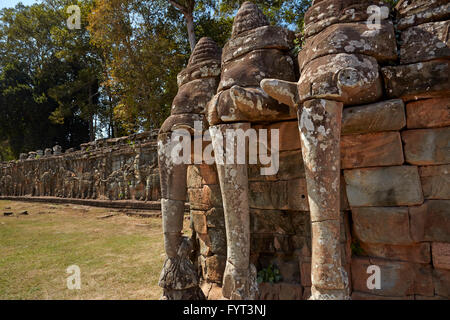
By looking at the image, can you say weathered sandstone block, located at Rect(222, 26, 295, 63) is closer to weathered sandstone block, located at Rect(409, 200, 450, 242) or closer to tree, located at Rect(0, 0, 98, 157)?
weathered sandstone block, located at Rect(409, 200, 450, 242)

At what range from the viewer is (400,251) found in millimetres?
2461

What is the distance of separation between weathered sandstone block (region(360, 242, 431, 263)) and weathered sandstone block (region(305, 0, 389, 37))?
198 cm

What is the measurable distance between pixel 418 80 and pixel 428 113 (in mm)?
303

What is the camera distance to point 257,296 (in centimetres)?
245

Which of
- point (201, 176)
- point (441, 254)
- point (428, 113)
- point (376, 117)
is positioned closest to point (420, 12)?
point (428, 113)

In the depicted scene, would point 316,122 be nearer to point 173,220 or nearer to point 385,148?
point 385,148

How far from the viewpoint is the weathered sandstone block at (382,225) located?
7.82 feet

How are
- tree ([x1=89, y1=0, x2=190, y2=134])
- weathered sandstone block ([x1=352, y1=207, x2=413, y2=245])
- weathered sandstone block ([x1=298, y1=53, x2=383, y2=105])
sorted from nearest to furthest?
weathered sandstone block ([x1=298, y1=53, x2=383, y2=105])
weathered sandstone block ([x1=352, y1=207, x2=413, y2=245])
tree ([x1=89, y1=0, x2=190, y2=134])

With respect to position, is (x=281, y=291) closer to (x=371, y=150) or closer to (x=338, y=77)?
(x=371, y=150)

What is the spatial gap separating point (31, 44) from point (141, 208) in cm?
2721

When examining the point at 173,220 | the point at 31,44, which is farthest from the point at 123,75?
the point at 31,44

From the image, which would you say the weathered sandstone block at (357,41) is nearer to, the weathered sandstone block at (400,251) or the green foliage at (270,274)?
the weathered sandstone block at (400,251)

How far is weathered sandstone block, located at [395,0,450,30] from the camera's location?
225 centimetres

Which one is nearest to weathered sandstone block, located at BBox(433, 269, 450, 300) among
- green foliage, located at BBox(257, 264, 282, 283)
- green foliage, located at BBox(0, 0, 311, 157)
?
green foliage, located at BBox(257, 264, 282, 283)
